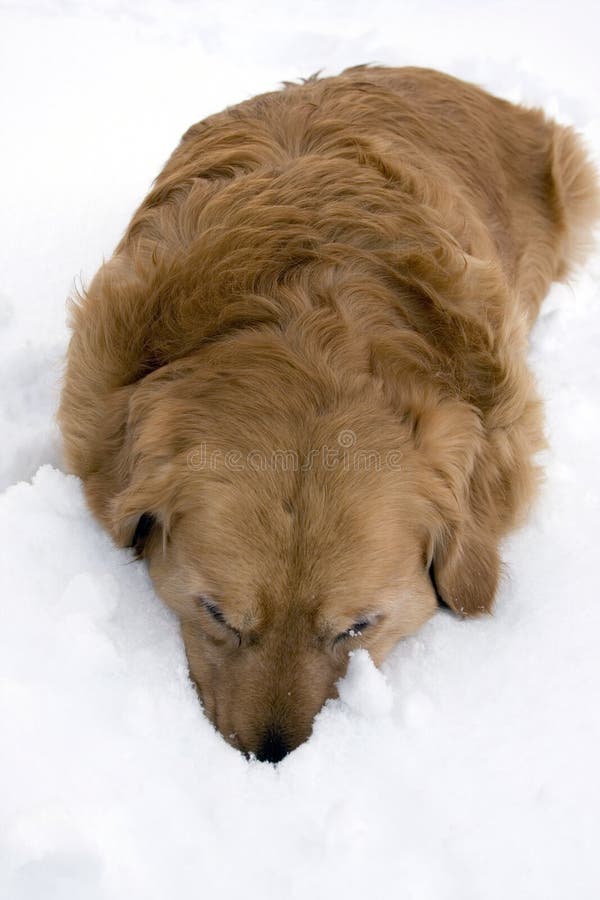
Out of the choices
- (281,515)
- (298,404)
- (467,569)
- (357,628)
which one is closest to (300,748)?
(357,628)

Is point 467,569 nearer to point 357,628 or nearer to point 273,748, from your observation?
point 357,628

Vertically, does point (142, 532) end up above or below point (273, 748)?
above

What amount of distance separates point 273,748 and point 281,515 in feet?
2.24

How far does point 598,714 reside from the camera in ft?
9.15

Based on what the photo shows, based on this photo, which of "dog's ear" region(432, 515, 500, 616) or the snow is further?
"dog's ear" region(432, 515, 500, 616)

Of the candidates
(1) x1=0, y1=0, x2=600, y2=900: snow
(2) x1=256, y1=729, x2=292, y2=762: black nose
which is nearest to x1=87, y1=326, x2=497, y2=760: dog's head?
(2) x1=256, y1=729, x2=292, y2=762: black nose

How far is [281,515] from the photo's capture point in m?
2.52

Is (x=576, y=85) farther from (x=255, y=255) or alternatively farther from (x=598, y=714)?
(x=598, y=714)

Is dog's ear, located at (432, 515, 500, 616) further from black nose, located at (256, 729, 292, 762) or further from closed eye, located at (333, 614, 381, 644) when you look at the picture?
black nose, located at (256, 729, 292, 762)

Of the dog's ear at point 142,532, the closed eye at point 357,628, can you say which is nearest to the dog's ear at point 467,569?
the closed eye at point 357,628

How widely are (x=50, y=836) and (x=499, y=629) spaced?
1.60 m

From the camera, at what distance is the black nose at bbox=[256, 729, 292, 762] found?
8.60ft

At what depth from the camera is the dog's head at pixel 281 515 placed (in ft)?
8.36

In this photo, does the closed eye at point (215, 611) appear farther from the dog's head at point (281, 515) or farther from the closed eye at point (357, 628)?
the closed eye at point (357, 628)
